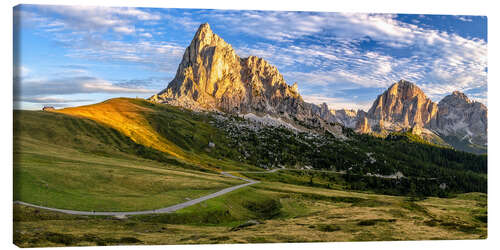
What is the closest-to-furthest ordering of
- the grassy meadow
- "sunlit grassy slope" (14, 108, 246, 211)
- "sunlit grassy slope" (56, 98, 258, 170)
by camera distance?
the grassy meadow → "sunlit grassy slope" (14, 108, 246, 211) → "sunlit grassy slope" (56, 98, 258, 170)

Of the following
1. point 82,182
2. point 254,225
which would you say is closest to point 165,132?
point 82,182

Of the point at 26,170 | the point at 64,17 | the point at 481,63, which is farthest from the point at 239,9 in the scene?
the point at 481,63

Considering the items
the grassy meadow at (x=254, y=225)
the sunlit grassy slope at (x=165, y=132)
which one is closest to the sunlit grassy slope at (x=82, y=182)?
the grassy meadow at (x=254, y=225)

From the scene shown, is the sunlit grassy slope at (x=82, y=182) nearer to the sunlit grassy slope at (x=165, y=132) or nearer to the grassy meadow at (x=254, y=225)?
the grassy meadow at (x=254, y=225)

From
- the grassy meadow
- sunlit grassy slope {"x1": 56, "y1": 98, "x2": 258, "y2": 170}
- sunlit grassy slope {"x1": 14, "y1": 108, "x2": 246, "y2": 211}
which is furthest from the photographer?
sunlit grassy slope {"x1": 56, "y1": 98, "x2": 258, "y2": 170}

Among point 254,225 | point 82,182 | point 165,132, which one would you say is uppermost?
point 165,132

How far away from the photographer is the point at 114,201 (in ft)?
158

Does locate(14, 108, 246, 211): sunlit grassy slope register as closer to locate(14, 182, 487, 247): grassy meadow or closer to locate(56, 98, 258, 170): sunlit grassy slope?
locate(14, 182, 487, 247): grassy meadow

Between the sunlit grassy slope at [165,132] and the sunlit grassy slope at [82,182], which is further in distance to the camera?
the sunlit grassy slope at [165,132]

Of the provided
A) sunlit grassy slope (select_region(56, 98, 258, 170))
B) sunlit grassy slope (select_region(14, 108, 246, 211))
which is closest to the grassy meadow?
sunlit grassy slope (select_region(14, 108, 246, 211))

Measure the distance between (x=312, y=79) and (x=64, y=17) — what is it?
43804mm

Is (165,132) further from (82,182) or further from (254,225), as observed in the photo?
(254,225)

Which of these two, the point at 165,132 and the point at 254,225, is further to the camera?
the point at 165,132

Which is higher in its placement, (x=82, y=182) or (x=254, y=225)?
(x=82, y=182)
